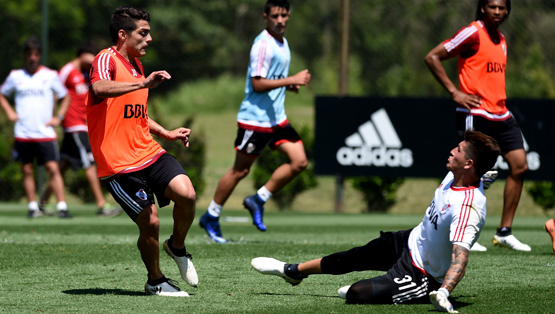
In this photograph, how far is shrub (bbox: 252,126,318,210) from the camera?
14.5m

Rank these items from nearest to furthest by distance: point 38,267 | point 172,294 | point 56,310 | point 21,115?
point 56,310 → point 172,294 → point 38,267 → point 21,115

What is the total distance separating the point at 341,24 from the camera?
14492 millimetres

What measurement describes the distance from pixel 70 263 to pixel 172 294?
1706 millimetres

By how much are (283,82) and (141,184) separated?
2.91 m

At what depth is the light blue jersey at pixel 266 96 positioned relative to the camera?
828cm

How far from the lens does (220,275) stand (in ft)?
20.3

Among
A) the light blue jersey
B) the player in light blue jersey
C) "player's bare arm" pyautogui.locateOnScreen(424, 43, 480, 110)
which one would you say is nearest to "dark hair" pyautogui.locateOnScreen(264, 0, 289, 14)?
the player in light blue jersey

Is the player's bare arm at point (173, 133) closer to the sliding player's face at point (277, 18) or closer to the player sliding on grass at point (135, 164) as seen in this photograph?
the player sliding on grass at point (135, 164)

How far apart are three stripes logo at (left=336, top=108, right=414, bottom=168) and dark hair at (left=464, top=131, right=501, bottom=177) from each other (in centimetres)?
821

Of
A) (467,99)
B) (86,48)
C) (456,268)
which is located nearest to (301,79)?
(467,99)

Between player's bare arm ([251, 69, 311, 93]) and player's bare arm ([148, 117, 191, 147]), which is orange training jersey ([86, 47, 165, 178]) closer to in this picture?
player's bare arm ([148, 117, 191, 147])

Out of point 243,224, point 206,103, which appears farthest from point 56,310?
point 206,103

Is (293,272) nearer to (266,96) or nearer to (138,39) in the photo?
(138,39)

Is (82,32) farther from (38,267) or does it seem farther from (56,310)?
(56,310)
